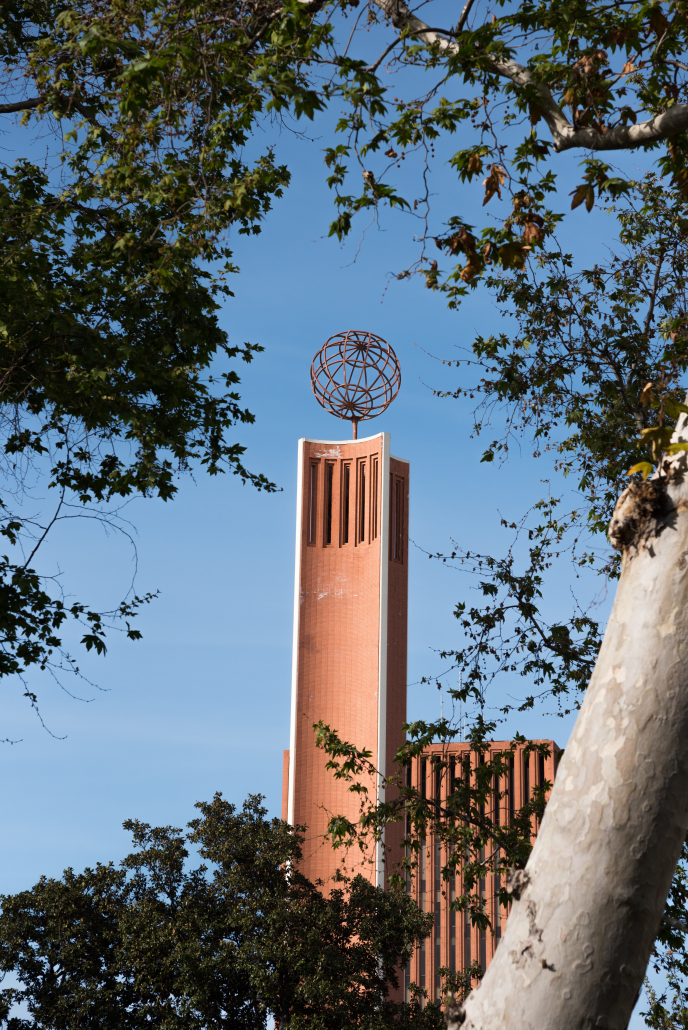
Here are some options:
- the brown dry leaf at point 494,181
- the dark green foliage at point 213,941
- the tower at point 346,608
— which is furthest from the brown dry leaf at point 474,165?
the tower at point 346,608

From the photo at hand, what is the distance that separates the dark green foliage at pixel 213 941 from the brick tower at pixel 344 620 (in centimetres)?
960

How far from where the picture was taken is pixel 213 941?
17.0 m

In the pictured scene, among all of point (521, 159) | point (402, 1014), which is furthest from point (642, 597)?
point (402, 1014)

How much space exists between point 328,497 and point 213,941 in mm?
17643

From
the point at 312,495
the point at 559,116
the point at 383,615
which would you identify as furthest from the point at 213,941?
the point at 312,495

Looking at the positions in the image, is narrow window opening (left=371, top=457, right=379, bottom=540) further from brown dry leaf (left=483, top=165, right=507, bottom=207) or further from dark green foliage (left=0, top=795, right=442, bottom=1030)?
brown dry leaf (left=483, top=165, right=507, bottom=207)

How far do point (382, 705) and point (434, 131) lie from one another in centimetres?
2331

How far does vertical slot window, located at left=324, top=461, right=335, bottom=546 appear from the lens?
3198 centimetres

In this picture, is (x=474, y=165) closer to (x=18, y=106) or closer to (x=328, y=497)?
(x=18, y=106)

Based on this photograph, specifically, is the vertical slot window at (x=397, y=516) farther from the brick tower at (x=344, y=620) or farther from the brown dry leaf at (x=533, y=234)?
the brown dry leaf at (x=533, y=234)

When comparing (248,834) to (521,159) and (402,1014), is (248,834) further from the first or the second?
(521,159)

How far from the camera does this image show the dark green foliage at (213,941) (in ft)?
52.0

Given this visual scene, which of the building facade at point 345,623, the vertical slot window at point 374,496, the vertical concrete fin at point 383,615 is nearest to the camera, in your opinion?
the vertical concrete fin at point 383,615

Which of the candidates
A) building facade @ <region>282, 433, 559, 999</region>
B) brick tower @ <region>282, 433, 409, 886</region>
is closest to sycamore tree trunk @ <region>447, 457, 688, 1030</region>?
building facade @ <region>282, 433, 559, 999</region>
